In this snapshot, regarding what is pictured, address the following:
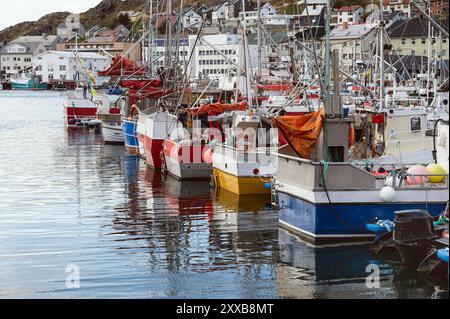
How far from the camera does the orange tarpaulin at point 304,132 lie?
22.8m

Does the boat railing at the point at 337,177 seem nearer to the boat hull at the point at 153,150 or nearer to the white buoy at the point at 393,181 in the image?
the white buoy at the point at 393,181

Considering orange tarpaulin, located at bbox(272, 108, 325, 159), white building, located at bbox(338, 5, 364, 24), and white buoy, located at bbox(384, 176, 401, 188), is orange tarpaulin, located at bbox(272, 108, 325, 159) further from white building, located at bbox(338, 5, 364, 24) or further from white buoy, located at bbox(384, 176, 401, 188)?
white building, located at bbox(338, 5, 364, 24)

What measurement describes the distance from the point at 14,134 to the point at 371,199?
53.6 metres

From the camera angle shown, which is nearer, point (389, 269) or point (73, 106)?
point (389, 269)

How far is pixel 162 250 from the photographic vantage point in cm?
2259

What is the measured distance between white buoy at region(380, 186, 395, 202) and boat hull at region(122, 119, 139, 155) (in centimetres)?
2777

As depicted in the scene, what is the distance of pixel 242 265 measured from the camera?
67.6 feet

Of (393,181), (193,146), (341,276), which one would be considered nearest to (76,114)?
(193,146)

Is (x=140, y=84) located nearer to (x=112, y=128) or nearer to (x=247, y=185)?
(x=112, y=128)

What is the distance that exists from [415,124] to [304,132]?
7494 millimetres

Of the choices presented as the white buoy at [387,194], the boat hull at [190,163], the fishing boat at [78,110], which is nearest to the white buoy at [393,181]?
the white buoy at [387,194]
